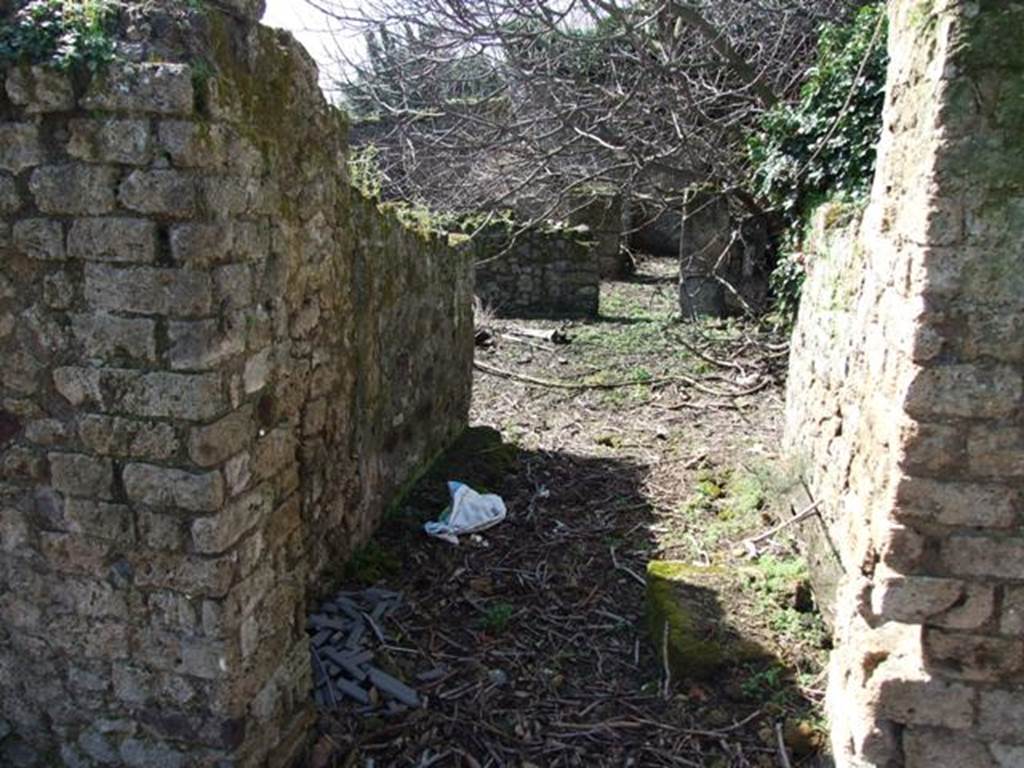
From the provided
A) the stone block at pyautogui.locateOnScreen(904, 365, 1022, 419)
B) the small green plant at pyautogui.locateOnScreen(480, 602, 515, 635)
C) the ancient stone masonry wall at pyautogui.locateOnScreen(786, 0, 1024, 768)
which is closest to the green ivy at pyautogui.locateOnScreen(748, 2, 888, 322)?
the ancient stone masonry wall at pyautogui.locateOnScreen(786, 0, 1024, 768)

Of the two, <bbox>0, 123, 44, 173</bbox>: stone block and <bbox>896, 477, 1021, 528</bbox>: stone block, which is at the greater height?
<bbox>0, 123, 44, 173</bbox>: stone block

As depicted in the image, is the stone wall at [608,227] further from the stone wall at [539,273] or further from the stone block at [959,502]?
the stone block at [959,502]

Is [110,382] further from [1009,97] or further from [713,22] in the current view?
[713,22]

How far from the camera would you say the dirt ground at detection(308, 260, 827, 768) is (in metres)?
3.39

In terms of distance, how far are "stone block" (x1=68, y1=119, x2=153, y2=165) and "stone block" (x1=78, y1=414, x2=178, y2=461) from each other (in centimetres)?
80

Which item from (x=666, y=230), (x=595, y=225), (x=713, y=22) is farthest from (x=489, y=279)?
(x=666, y=230)

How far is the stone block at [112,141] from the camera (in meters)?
2.32

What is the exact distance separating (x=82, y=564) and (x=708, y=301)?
1026 cm

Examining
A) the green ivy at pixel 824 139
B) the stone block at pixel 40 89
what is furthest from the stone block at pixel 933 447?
the green ivy at pixel 824 139

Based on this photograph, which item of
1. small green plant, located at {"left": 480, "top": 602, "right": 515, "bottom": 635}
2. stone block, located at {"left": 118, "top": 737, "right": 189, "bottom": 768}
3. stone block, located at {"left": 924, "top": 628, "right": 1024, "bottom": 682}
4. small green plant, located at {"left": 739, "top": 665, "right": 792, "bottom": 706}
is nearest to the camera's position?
stone block, located at {"left": 924, "top": 628, "right": 1024, "bottom": 682}

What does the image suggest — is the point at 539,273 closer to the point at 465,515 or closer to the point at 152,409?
the point at 465,515

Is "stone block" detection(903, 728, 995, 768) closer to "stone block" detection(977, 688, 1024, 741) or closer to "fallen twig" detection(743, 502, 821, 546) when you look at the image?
"stone block" detection(977, 688, 1024, 741)

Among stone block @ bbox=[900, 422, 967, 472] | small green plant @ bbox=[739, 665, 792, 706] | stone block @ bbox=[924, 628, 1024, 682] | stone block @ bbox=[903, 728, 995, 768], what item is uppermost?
stone block @ bbox=[900, 422, 967, 472]

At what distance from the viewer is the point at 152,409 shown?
2.48 metres
